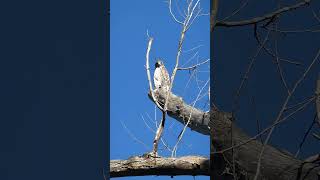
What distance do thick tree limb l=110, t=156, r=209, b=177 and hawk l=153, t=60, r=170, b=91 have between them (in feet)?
1.13

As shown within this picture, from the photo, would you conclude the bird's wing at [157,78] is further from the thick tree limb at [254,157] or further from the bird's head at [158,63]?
the thick tree limb at [254,157]

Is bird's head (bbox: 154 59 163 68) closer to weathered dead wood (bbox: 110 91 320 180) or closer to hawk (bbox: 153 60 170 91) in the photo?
hawk (bbox: 153 60 170 91)

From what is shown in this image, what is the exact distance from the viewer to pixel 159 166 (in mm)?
2145

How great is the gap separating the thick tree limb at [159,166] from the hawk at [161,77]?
0.35 metres

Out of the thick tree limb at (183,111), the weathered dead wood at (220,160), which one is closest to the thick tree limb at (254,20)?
the weathered dead wood at (220,160)

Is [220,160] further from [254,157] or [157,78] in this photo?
[157,78]

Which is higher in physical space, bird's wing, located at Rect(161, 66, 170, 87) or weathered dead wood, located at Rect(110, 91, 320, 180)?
bird's wing, located at Rect(161, 66, 170, 87)

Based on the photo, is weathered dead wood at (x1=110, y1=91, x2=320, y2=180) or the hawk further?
the hawk

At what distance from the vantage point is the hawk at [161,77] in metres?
2.40

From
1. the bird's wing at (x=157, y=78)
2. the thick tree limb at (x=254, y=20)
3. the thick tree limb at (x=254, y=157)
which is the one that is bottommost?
the thick tree limb at (x=254, y=157)

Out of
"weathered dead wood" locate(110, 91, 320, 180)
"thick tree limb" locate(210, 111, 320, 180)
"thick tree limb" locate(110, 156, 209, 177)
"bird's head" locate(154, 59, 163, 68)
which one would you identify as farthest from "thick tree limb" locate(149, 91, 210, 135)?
"thick tree limb" locate(210, 111, 320, 180)

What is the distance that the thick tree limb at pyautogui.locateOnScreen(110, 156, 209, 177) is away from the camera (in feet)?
6.97

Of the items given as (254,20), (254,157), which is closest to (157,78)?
(254,157)
